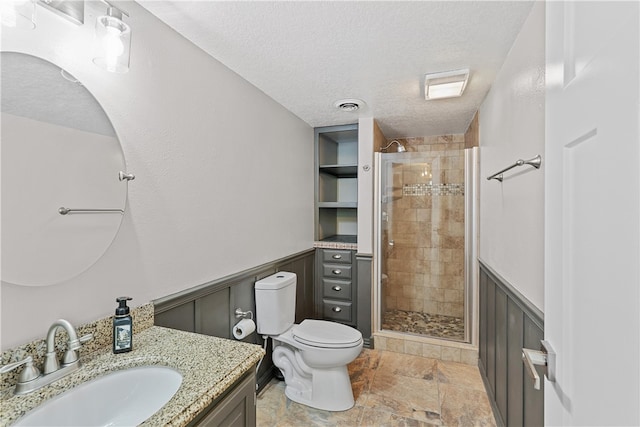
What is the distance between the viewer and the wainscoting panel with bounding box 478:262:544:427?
4.21 feet

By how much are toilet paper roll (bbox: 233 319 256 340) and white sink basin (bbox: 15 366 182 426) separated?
0.87 m

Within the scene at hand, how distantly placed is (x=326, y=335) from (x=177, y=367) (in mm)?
1295

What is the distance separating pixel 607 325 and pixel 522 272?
1.10 metres

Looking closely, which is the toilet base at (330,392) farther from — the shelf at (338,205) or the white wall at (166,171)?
the shelf at (338,205)

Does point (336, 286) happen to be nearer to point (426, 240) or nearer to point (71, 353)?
point (426, 240)

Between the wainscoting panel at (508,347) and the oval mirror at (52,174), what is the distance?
172 cm

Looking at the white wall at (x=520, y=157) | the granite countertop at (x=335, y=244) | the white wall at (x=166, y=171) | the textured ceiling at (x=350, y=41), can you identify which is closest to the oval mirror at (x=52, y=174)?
the white wall at (x=166, y=171)

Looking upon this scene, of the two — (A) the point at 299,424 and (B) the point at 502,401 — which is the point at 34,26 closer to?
(A) the point at 299,424

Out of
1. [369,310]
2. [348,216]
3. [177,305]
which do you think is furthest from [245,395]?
[348,216]

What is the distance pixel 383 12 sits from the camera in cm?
138

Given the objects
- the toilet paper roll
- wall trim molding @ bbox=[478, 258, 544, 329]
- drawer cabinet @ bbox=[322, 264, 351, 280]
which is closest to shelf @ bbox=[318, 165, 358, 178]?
drawer cabinet @ bbox=[322, 264, 351, 280]

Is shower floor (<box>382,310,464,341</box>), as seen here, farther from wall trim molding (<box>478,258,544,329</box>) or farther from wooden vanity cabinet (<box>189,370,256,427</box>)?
wooden vanity cabinet (<box>189,370,256,427</box>)

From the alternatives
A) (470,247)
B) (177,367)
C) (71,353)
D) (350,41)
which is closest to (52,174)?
(71,353)

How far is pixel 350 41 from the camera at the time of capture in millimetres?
1613
